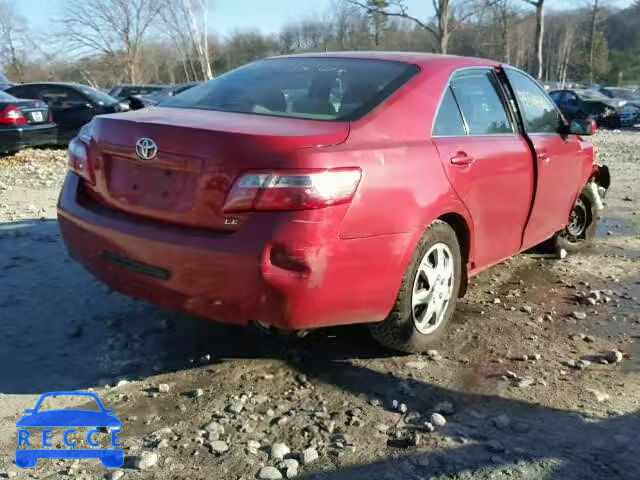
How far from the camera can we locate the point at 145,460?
2420 millimetres

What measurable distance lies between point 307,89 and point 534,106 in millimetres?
1960

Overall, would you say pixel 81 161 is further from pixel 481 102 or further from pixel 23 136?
pixel 23 136

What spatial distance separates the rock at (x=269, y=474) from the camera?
2.37m

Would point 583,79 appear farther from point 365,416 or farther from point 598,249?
point 365,416

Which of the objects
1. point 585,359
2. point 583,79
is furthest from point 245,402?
point 583,79

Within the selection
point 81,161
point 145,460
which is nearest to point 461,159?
point 81,161

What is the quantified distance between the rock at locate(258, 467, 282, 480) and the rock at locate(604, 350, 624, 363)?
2.03 meters

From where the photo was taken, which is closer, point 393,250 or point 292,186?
point 292,186

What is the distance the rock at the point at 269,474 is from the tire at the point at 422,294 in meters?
1.05

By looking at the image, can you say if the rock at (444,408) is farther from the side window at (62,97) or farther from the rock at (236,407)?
the side window at (62,97)

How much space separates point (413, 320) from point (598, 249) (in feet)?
10.6

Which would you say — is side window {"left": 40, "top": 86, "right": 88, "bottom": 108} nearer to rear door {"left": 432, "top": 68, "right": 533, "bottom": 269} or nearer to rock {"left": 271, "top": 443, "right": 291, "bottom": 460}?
rear door {"left": 432, "top": 68, "right": 533, "bottom": 269}

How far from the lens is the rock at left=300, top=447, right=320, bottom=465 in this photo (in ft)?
8.10

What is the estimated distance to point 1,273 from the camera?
4.41 metres
